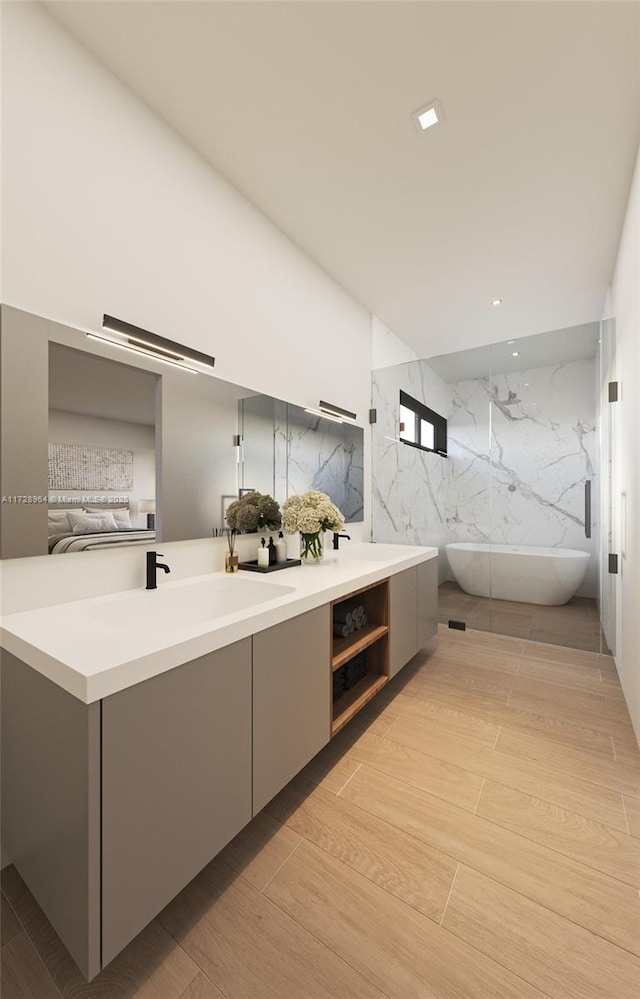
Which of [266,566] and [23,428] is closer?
[23,428]

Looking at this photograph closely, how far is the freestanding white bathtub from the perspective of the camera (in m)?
3.20

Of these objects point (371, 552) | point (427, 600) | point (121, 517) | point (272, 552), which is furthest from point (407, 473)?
point (121, 517)

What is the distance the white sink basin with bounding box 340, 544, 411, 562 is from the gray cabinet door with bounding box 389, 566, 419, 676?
15cm

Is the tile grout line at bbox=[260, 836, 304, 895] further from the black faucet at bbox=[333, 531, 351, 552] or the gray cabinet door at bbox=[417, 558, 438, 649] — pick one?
the black faucet at bbox=[333, 531, 351, 552]

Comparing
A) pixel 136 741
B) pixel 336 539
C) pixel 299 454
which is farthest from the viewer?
pixel 336 539

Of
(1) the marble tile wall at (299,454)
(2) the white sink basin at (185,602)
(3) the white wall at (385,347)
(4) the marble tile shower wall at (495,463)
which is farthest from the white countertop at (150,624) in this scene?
(3) the white wall at (385,347)

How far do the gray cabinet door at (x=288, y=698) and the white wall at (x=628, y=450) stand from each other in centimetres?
147

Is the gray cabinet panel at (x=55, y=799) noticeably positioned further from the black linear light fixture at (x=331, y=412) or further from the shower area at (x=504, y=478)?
the shower area at (x=504, y=478)

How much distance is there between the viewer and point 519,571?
11.1 ft

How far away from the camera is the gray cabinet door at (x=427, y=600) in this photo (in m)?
2.57

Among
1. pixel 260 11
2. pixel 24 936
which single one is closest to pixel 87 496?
pixel 24 936

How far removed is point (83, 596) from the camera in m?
1.40

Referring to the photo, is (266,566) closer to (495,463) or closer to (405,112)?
(405,112)

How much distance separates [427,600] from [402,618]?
460mm
